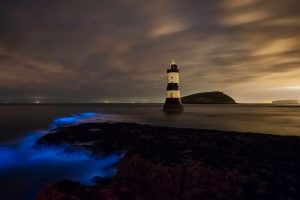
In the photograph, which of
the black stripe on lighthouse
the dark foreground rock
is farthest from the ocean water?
the dark foreground rock

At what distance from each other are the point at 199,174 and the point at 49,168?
23.9ft

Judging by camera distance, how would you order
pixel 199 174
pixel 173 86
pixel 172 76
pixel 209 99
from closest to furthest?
pixel 199 174 → pixel 172 76 → pixel 173 86 → pixel 209 99

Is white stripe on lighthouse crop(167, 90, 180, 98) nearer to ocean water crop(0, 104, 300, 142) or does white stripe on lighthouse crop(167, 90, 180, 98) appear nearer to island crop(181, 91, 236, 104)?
ocean water crop(0, 104, 300, 142)

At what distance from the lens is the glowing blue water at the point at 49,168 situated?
29.5 ft

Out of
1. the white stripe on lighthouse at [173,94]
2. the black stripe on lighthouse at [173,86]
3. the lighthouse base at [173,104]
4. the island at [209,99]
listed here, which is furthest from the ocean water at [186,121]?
the island at [209,99]

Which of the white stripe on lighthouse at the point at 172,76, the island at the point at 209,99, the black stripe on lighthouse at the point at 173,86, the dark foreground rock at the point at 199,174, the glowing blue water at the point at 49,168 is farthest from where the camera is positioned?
the island at the point at 209,99

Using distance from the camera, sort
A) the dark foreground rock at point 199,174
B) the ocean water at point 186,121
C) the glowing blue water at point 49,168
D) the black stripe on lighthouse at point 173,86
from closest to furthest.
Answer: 1. the dark foreground rock at point 199,174
2. the glowing blue water at point 49,168
3. the ocean water at point 186,121
4. the black stripe on lighthouse at point 173,86

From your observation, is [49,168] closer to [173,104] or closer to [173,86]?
[173,86]

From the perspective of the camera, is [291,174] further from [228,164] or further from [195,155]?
[195,155]

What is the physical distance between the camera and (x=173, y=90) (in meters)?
37.6

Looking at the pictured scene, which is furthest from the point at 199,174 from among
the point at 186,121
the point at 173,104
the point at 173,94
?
the point at 173,104

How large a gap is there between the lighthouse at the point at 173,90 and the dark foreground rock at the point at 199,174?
26880 mm

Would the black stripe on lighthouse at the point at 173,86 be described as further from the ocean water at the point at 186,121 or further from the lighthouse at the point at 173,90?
the ocean water at the point at 186,121

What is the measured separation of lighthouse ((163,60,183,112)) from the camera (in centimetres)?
3715
